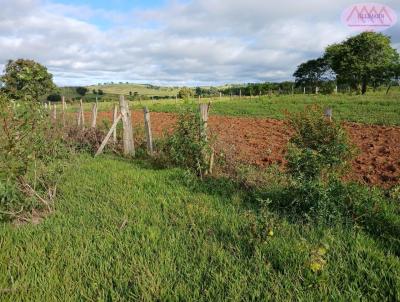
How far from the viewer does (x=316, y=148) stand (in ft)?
19.8

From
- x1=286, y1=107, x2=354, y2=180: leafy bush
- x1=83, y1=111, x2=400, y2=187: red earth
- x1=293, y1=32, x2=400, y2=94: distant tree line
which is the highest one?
x1=293, y1=32, x2=400, y2=94: distant tree line

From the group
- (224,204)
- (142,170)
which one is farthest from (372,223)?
(142,170)

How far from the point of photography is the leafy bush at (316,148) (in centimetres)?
539

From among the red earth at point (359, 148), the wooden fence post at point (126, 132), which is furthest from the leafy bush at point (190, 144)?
the wooden fence post at point (126, 132)

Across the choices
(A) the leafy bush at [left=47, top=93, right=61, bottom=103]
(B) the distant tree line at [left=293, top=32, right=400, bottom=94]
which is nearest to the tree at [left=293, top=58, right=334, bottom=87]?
(B) the distant tree line at [left=293, top=32, right=400, bottom=94]

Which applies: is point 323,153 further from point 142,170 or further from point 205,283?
point 142,170

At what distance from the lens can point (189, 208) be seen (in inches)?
201

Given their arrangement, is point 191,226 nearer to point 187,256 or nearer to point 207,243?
point 207,243

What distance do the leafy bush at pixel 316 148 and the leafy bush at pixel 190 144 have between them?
1.80m

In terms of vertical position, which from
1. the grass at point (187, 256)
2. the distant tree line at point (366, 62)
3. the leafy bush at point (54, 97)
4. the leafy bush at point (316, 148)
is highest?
the distant tree line at point (366, 62)

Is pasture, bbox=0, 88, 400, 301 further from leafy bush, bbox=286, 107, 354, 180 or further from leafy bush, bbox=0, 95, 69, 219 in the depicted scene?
leafy bush, bbox=286, 107, 354, 180

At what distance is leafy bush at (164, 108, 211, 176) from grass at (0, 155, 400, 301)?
5.96 ft

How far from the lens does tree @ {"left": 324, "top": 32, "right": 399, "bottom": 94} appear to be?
149 ft

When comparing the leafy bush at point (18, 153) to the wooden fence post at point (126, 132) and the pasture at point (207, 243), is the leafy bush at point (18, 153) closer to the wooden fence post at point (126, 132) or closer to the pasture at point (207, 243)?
the pasture at point (207, 243)
